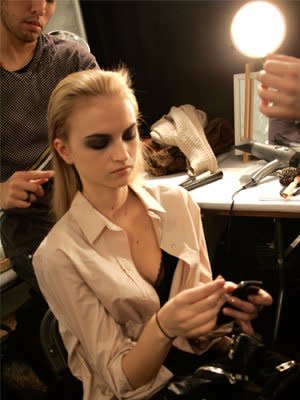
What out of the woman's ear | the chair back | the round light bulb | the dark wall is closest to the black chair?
the chair back

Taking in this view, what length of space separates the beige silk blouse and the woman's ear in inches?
3.9

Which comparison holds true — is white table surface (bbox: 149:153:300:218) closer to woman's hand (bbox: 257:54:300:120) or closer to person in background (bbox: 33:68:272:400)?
person in background (bbox: 33:68:272:400)

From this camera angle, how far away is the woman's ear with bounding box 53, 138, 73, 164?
0.97 meters

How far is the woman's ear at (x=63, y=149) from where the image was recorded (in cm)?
97

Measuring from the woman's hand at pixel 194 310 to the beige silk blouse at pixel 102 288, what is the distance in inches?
6.2

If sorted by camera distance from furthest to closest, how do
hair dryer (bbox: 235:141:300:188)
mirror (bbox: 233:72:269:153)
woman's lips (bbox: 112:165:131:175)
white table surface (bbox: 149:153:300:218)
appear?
mirror (bbox: 233:72:269:153) → hair dryer (bbox: 235:141:300:188) → white table surface (bbox: 149:153:300:218) → woman's lips (bbox: 112:165:131:175)

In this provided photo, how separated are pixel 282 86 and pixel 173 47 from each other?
136cm

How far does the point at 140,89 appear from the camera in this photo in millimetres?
2084

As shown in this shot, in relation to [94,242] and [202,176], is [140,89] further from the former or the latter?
[94,242]

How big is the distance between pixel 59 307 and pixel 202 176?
0.85m

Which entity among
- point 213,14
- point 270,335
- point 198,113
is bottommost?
point 270,335

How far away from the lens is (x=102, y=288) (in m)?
0.90

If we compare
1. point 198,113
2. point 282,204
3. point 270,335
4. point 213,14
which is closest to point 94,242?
point 282,204

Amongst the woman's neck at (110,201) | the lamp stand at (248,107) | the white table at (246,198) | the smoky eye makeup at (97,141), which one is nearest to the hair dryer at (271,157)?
the white table at (246,198)
